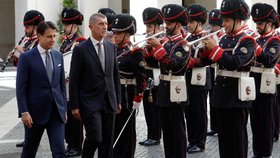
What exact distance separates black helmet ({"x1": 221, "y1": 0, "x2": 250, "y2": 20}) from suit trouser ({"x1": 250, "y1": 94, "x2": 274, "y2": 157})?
1678 mm

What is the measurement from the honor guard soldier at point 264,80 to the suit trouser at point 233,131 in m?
1.15

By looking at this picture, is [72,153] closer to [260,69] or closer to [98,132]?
[98,132]

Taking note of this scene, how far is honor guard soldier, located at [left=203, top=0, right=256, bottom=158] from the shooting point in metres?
7.98

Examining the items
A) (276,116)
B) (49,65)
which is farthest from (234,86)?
(276,116)

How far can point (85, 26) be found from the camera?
24.3m

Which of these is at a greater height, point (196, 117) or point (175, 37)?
point (175, 37)

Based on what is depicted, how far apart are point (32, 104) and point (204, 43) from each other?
6.44 feet

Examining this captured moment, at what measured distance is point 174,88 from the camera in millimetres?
8609

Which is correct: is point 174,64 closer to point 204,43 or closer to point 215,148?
point 204,43

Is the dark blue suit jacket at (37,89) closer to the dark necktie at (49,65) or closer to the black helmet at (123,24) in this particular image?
the dark necktie at (49,65)

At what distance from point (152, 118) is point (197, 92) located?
0.92 metres

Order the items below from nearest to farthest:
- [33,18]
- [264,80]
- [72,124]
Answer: [264,80] < [72,124] < [33,18]

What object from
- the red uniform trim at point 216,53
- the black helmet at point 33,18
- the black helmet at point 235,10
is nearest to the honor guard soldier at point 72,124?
the black helmet at point 33,18

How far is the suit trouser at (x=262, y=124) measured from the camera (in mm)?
9234
